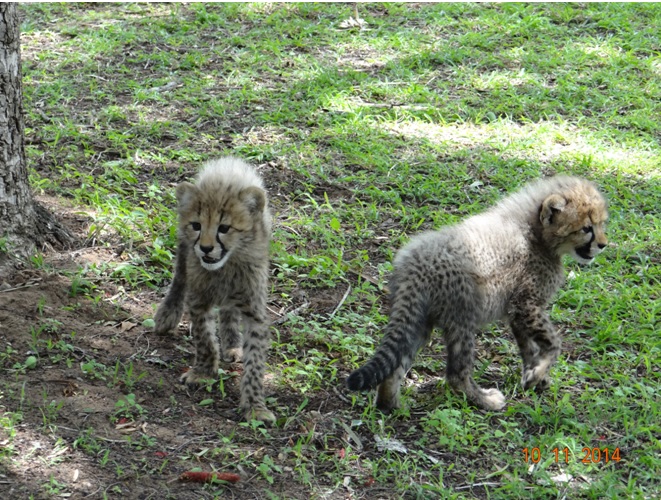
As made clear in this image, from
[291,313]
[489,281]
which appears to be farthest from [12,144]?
[489,281]

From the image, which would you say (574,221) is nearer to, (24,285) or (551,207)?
(551,207)

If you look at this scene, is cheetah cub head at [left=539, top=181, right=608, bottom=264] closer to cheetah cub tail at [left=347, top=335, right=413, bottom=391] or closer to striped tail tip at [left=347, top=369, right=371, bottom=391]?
cheetah cub tail at [left=347, top=335, right=413, bottom=391]

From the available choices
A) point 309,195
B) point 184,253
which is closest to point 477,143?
point 309,195

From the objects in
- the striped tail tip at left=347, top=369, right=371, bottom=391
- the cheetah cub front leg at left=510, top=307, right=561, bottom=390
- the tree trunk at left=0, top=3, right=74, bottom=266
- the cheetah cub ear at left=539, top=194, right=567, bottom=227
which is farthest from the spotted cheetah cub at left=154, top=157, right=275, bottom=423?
the cheetah cub ear at left=539, top=194, right=567, bottom=227

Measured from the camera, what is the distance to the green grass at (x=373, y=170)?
4.20m

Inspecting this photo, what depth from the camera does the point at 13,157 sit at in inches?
197

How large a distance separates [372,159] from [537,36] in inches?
131

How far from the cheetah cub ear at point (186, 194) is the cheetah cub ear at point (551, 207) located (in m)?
2.02

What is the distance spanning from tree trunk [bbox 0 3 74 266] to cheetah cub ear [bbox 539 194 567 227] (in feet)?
9.72

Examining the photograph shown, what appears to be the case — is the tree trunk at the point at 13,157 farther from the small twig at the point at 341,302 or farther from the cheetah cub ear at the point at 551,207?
the cheetah cub ear at the point at 551,207

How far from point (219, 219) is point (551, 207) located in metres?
1.96

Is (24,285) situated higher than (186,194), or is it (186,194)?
(186,194)

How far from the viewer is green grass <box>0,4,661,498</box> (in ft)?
13.8

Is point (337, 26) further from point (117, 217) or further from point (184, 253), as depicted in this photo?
point (184, 253)
